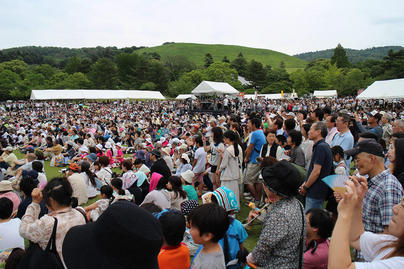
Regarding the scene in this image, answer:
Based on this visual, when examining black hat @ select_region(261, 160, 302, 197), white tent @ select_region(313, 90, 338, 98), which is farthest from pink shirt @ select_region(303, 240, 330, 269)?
white tent @ select_region(313, 90, 338, 98)

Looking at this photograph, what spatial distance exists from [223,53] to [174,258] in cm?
14202

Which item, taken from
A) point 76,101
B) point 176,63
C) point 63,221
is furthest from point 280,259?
point 176,63

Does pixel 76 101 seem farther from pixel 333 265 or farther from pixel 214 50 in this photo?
pixel 214 50

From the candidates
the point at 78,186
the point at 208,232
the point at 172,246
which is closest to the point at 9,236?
the point at 172,246

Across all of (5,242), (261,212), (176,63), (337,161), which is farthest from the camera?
(176,63)

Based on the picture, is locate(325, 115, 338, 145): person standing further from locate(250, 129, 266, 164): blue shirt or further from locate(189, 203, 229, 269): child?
locate(189, 203, 229, 269): child

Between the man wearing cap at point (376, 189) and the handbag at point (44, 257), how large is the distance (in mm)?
2841

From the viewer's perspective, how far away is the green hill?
129 m

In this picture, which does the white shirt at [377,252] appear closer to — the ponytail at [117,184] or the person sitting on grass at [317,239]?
the person sitting on grass at [317,239]

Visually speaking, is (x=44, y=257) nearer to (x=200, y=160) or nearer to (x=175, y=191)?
(x=175, y=191)

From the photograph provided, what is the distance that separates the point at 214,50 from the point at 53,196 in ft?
478

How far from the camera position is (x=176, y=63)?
98312mm

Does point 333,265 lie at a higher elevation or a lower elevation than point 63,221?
higher

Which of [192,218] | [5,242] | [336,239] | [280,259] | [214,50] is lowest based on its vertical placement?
[5,242]
